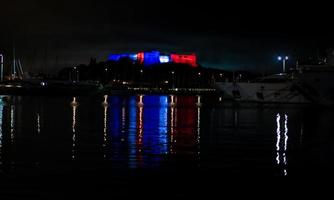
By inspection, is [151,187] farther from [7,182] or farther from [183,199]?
[7,182]

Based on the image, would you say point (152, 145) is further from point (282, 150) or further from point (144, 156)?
point (282, 150)

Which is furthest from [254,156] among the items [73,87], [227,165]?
[73,87]

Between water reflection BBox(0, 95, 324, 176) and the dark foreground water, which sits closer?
the dark foreground water

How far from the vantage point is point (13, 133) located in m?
23.1

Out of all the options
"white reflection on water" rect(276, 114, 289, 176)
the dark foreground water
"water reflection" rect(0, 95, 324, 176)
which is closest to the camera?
the dark foreground water

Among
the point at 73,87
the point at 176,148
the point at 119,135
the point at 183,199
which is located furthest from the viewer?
the point at 73,87

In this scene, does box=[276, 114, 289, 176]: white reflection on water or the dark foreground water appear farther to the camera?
box=[276, 114, 289, 176]: white reflection on water

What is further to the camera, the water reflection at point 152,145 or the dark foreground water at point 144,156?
the water reflection at point 152,145

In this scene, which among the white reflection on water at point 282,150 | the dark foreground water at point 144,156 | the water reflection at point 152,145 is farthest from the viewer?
the white reflection on water at point 282,150

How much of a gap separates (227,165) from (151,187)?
3.74 m

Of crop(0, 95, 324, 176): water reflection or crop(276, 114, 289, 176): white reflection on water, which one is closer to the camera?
crop(0, 95, 324, 176): water reflection

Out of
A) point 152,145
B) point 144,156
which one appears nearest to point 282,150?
point 152,145

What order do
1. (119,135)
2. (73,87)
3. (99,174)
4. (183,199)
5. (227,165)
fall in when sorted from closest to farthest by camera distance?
(183,199) < (99,174) < (227,165) < (119,135) < (73,87)

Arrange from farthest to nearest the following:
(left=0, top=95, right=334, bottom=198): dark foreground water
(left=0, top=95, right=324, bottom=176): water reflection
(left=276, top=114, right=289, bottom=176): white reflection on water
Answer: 1. (left=276, top=114, right=289, bottom=176): white reflection on water
2. (left=0, top=95, right=324, bottom=176): water reflection
3. (left=0, top=95, right=334, bottom=198): dark foreground water
